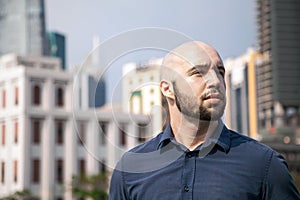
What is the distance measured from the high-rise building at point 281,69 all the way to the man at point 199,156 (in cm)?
18893

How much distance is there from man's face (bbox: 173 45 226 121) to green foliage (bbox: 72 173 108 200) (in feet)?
191

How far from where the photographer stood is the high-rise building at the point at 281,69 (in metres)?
192

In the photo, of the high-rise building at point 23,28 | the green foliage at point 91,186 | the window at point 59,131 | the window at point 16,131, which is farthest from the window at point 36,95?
the high-rise building at point 23,28

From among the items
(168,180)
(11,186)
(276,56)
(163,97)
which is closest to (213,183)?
(168,180)

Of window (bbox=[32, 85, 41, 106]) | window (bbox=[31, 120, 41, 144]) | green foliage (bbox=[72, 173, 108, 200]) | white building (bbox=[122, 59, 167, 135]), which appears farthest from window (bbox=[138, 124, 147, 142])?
window (bbox=[31, 120, 41, 144])

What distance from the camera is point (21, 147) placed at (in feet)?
238

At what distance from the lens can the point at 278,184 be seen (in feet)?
10.3

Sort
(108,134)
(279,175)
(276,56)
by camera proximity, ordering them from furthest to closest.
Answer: (276,56)
(108,134)
(279,175)

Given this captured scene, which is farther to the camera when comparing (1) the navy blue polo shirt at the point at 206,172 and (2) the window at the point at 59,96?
(2) the window at the point at 59,96

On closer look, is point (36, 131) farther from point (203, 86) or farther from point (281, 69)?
point (281, 69)

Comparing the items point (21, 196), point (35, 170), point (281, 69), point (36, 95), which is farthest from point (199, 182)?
point (281, 69)

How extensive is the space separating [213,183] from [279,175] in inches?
10.3

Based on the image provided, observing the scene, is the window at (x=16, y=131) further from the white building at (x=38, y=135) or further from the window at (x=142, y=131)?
the window at (x=142, y=131)

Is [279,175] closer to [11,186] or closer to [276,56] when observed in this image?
[11,186]
